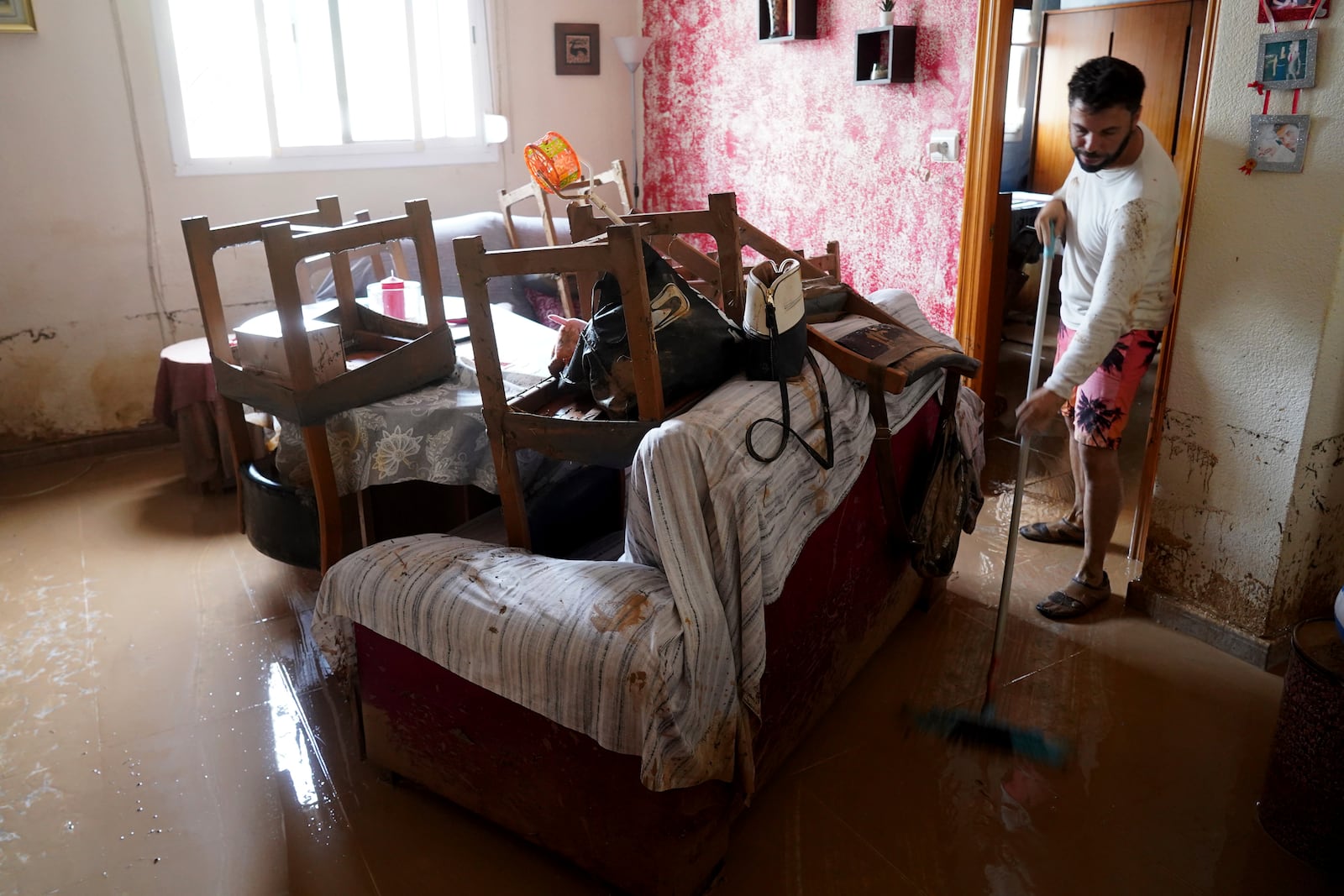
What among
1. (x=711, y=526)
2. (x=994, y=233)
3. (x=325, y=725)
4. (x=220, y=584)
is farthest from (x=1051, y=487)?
(x=220, y=584)

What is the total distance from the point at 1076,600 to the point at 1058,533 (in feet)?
1.63

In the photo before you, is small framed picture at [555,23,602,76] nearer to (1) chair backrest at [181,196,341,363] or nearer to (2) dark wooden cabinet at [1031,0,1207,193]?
(2) dark wooden cabinet at [1031,0,1207,193]

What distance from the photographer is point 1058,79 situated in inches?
271

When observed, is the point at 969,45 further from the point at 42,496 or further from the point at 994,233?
the point at 42,496

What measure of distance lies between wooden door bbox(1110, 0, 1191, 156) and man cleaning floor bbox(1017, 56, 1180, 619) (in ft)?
12.7

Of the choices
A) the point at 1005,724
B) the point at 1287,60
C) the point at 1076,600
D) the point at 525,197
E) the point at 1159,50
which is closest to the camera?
the point at 1287,60

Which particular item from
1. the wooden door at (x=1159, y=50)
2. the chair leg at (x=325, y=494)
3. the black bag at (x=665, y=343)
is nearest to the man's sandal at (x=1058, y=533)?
the black bag at (x=665, y=343)

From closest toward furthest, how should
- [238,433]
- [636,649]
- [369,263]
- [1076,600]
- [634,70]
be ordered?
[636,649] < [238,433] < [1076,600] < [369,263] < [634,70]

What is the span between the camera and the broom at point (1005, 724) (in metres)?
2.42

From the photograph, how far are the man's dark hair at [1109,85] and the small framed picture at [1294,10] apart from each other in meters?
0.31

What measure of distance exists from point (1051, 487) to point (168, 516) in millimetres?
3519

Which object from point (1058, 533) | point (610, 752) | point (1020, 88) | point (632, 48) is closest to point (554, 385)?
point (610, 752)

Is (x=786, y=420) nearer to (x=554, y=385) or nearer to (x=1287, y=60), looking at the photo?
(x=554, y=385)

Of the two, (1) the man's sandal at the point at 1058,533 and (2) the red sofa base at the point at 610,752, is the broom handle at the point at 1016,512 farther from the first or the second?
(1) the man's sandal at the point at 1058,533
